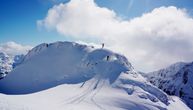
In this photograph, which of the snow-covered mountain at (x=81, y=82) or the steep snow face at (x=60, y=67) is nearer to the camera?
the snow-covered mountain at (x=81, y=82)

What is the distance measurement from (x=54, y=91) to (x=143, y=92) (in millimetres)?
20496

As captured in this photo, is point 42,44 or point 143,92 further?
point 42,44

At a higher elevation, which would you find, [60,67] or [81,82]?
[60,67]

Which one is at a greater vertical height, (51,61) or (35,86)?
(51,61)

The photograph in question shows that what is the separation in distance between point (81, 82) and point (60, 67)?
1135cm

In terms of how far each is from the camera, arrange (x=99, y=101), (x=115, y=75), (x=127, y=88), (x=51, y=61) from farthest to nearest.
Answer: (x=51, y=61), (x=115, y=75), (x=127, y=88), (x=99, y=101)

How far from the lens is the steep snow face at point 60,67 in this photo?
59781mm

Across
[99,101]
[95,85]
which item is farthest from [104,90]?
[99,101]

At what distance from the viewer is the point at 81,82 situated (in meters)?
56.8

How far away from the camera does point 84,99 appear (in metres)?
46.0

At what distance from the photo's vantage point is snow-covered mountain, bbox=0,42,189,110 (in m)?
46.8

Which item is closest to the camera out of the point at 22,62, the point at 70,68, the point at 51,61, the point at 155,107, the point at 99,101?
the point at 99,101

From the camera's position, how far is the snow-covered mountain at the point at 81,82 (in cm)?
4683

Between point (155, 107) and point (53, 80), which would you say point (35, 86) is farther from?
point (155, 107)
